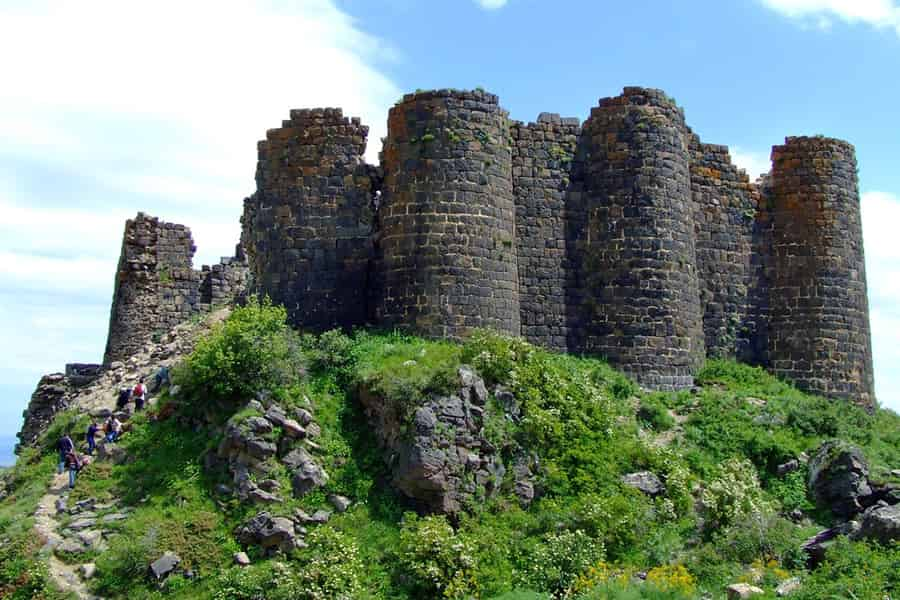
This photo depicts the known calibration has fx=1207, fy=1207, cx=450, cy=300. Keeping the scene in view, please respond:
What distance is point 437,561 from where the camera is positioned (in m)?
18.9

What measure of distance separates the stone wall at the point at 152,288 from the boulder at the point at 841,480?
608 inches

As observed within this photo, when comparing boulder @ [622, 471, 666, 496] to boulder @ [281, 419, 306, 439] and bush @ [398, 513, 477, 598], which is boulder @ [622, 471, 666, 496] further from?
boulder @ [281, 419, 306, 439]

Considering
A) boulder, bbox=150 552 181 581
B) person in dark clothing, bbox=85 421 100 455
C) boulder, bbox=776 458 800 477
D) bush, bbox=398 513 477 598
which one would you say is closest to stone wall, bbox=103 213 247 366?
person in dark clothing, bbox=85 421 100 455

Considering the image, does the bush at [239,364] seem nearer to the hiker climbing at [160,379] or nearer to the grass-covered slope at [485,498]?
the grass-covered slope at [485,498]

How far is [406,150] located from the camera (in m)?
24.3

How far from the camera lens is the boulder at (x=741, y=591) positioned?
1738cm

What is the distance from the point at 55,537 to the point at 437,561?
623 centimetres

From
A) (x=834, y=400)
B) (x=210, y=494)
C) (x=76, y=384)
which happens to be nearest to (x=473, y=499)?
(x=210, y=494)

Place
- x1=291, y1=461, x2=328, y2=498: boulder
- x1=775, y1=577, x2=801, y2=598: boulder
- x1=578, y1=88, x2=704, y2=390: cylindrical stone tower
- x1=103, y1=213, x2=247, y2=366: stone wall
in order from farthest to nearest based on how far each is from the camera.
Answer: x1=103, y1=213, x2=247, y2=366: stone wall, x1=578, y1=88, x2=704, y2=390: cylindrical stone tower, x1=291, y1=461, x2=328, y2=498: boulder, x1=775, y1=577, x2=801, y2=598: boulder

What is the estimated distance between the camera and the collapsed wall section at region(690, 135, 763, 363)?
28.0 meters

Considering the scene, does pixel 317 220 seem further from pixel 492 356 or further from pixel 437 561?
pixel 437 561

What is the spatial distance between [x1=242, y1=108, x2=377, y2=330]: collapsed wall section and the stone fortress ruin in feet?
0.10

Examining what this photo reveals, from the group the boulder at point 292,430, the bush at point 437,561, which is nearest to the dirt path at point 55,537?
the boulder at point 292,430

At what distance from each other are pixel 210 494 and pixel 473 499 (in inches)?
174
